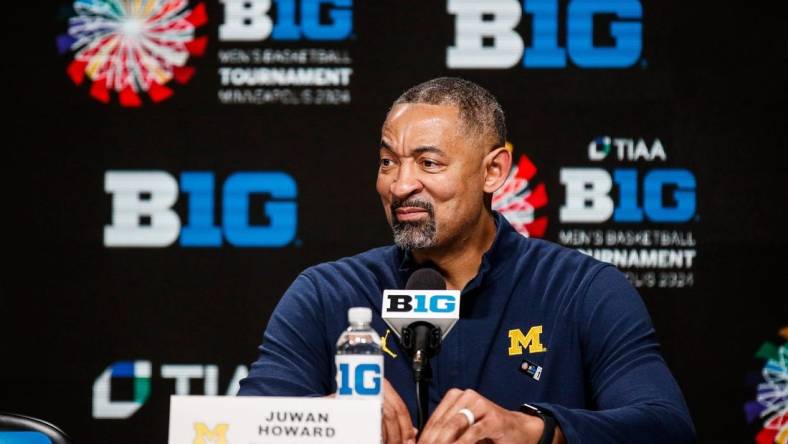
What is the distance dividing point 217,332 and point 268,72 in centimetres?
92

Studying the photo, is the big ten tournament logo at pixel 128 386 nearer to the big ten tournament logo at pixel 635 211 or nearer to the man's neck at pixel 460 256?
the big ten tournament logo at pixel 635 211

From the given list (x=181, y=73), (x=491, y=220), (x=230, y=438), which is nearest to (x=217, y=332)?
(x=181, y=73)

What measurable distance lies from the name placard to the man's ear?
103 centimetres

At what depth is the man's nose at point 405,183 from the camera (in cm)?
211

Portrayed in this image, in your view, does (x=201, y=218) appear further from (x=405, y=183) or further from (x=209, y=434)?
(x=209, y=434)

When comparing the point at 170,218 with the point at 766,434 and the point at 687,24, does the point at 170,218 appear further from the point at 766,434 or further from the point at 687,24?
the point at 766,434

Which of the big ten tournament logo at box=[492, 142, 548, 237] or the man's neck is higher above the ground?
the big ten tournament logo at box=[492, 142, 548, 237]

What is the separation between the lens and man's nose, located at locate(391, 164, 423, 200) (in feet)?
6.93

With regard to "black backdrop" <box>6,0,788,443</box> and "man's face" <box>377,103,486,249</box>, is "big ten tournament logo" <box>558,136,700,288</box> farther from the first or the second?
"man's face" <box>377,103,486,249</box>

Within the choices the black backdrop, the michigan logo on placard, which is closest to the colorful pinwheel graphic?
the black backdrop

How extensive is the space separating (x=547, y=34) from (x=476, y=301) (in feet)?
5.51

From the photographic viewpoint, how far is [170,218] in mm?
3482

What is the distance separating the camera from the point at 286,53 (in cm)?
350

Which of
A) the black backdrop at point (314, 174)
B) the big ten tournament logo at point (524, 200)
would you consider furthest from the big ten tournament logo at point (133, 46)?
the big ten tournament logo at point (524, 200)
